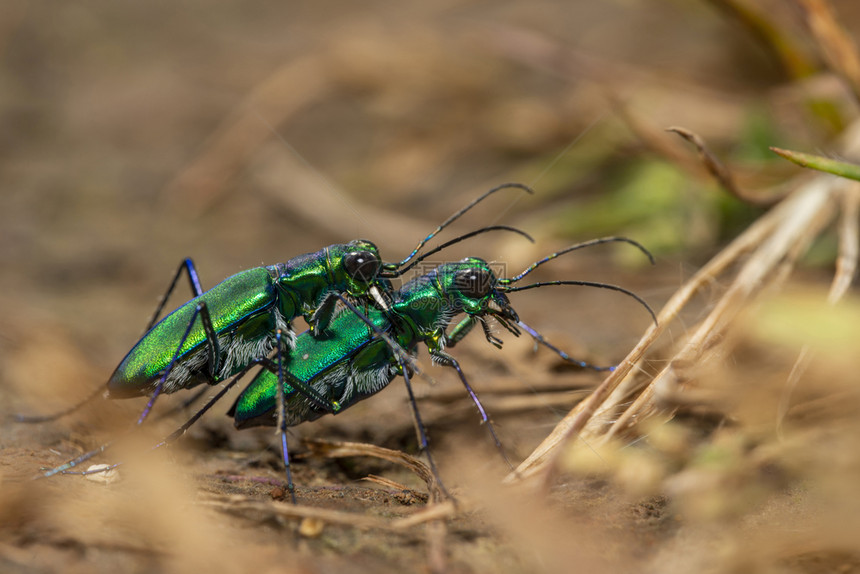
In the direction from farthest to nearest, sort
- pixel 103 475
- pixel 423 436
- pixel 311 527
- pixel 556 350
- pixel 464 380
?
pixel 556 350 → pixel 464 380 → pixel 423 436 → pixel 103 475 → pixel 311 527

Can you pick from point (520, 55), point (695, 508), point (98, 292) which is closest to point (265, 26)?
point (520, 55)

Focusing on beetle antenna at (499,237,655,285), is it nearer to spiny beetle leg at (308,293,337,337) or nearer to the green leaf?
the green leaf

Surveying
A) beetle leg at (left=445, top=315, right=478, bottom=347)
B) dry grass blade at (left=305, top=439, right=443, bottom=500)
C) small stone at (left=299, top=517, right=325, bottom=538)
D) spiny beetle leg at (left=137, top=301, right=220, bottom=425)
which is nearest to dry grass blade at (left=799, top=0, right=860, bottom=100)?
beetle leg at (left=445, top=315, right=478, bottom=347)

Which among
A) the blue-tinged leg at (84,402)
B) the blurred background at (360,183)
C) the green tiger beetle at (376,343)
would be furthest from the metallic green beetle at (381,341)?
the blue-tinged leg at (84,402)

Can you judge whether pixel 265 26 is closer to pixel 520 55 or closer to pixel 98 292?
pixel 520 55

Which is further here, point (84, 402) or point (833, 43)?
point (833, 43)

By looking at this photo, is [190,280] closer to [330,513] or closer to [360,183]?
[330,513]

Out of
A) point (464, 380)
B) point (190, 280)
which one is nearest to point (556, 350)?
point (464, 380)
